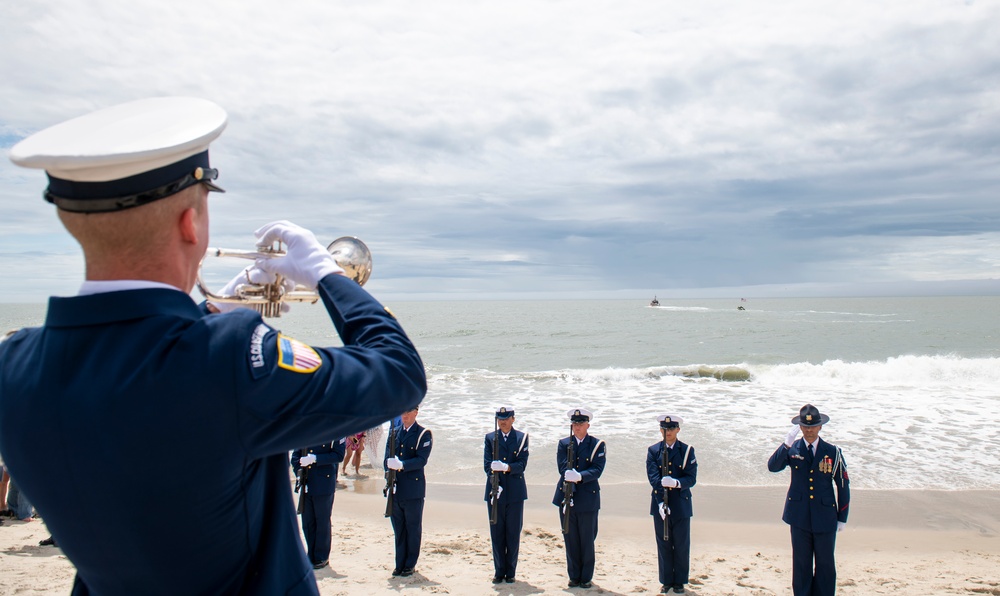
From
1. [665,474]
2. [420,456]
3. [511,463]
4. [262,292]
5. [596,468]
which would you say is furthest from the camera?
[420,456]

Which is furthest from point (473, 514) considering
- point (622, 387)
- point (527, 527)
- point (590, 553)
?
point (622, 387)

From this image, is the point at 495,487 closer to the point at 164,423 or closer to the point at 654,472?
the point at 654,472

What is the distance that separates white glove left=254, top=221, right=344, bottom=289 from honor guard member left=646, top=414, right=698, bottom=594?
23.0ft

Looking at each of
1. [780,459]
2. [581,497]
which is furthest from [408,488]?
[780,459]

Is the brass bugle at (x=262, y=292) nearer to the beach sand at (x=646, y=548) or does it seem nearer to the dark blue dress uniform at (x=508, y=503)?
the beach sand at (x=646, y=548)

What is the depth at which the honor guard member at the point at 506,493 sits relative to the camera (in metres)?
8.04

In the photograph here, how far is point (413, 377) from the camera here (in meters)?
1.33

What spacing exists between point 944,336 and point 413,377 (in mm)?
62047

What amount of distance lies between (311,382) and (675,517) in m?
7.39

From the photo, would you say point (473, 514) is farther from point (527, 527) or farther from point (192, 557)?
point (192, 557)

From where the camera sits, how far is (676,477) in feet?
26.8

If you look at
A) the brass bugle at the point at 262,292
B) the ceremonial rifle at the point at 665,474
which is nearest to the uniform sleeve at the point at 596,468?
the ceremonial rifle at the point at 665,474

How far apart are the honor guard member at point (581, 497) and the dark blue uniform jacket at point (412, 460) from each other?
1615 millimetres

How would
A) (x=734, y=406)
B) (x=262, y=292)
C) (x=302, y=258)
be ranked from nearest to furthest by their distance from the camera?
(x=302, y=258) → (x=262, y=292) → (x=734, y=406)
